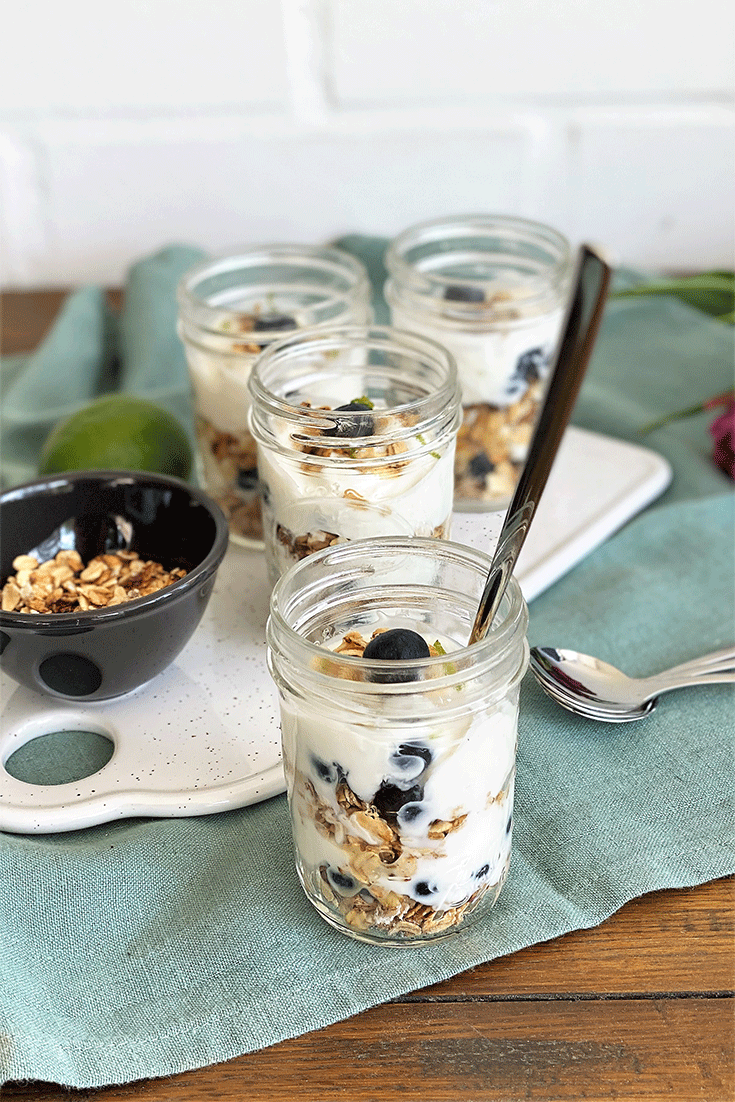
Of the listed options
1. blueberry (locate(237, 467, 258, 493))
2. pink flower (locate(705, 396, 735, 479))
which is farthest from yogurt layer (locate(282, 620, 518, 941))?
pink flower (locate(705, 396, 735, 479))

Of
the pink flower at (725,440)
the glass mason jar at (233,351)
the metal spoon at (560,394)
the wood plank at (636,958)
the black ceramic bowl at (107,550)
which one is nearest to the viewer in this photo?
the metal spoon at (560,394)

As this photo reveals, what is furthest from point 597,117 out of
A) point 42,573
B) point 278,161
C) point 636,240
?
point 42,573

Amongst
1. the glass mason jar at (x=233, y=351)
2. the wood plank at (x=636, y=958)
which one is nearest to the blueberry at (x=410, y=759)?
the wood plank at (x=636, y=958)

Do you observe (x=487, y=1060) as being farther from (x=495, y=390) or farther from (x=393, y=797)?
(x=495, y=390)

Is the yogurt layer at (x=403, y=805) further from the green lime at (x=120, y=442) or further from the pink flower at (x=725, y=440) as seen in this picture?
the pink flower at (x=725, y=440)

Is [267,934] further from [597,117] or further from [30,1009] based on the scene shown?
[597,117]

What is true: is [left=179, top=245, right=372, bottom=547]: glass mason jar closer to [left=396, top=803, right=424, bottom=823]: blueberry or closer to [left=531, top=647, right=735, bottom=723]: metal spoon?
[left=531, top=647, right=735, bottom=723]: metal spoon
